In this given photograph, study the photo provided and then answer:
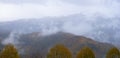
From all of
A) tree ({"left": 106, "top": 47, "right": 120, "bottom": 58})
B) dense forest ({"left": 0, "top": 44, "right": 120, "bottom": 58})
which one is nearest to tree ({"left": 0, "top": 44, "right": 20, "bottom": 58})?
dense forest ({"left": 0, "top": 44, "right": 120, "bottom": 58})

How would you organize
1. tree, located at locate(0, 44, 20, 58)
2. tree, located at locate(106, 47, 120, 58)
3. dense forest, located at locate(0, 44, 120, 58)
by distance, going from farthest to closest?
tree, located at locate(106, 47, 120, 58)
dense forest, located at locate(0, 44, 120, 58)
tree, located at locate(0, 44, 20, 58)

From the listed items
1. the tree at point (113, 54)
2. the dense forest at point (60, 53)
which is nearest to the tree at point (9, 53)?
the dense forest at point (60, 53)

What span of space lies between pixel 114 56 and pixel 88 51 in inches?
391

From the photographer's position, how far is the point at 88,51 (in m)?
123

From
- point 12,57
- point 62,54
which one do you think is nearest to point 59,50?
point 62,54

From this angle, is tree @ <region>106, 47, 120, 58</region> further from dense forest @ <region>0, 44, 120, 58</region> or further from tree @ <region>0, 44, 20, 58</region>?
tree @ <region>0, 44, 20, 58</region>

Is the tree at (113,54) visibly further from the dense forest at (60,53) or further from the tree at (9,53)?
the tree at (9,53)

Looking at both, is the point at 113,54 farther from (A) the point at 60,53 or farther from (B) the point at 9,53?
(B) the point at 9,53

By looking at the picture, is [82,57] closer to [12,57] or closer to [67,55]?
[67,55]

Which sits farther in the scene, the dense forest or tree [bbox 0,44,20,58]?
the dense forest

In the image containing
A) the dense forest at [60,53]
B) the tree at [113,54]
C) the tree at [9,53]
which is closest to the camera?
the tree at [9,53]

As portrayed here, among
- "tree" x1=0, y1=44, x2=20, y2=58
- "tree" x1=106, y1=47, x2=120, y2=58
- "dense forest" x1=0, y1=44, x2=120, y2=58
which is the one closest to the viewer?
"tree" x1=0, y1=44, x2=20, y2=58

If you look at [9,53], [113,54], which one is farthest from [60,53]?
[113,54]

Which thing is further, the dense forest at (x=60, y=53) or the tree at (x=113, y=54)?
the tree at (x=113, y=54)
